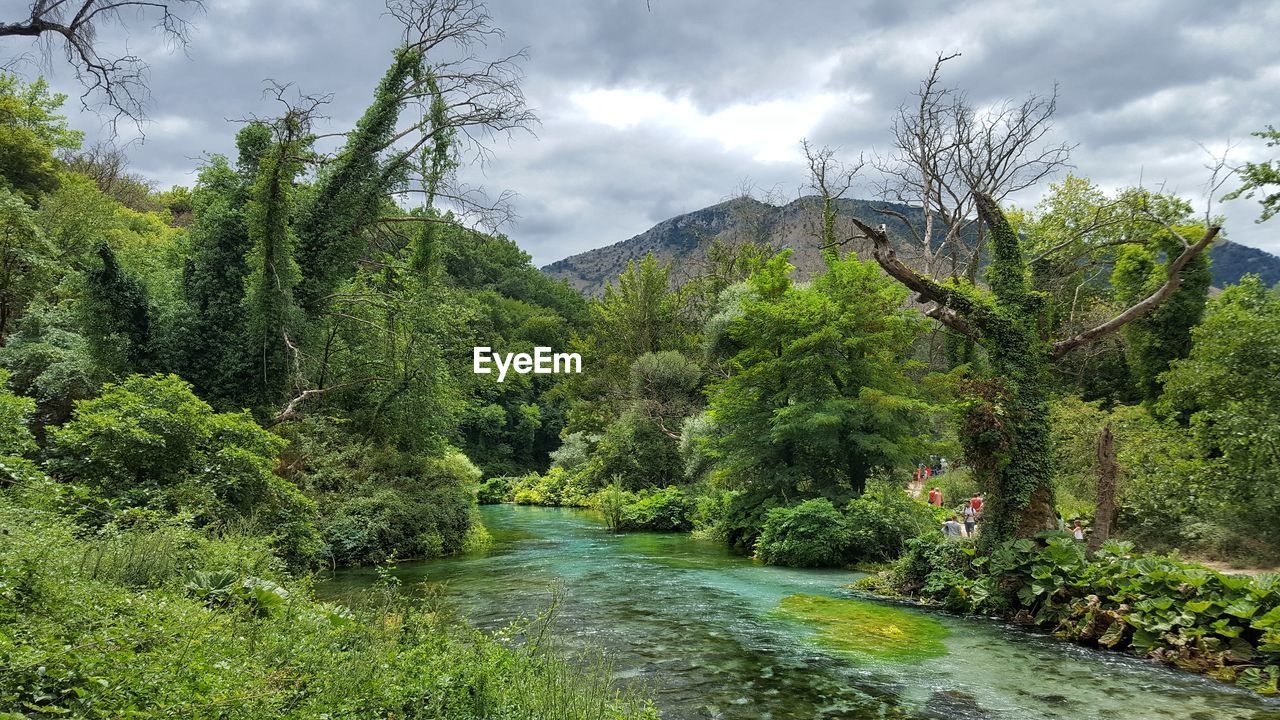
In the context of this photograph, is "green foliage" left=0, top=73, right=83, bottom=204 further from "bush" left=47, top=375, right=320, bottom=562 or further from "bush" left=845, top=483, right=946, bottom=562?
"bush" left=845, top=483, right=946, bottom=562

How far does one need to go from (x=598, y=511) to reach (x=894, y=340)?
66.7 ft

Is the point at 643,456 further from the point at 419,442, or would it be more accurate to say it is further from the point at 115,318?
the point at 115,318

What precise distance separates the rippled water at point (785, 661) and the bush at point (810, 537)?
124 cm

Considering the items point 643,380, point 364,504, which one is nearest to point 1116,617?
point 364,504

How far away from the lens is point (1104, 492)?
34.7 feet

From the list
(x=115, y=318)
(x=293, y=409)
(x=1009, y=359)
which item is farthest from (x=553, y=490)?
(x=1009, y=359)

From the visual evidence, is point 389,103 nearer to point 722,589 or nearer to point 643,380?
point 722,589

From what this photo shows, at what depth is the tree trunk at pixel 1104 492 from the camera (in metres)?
10.2

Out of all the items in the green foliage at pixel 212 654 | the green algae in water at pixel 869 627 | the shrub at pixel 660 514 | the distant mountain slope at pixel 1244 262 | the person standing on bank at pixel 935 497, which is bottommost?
the shrub at pixel 660 514

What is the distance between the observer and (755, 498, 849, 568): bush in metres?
16.1

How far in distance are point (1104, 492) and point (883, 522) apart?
561 cm

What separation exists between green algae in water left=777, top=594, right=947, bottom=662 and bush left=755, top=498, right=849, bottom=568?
3.94 m

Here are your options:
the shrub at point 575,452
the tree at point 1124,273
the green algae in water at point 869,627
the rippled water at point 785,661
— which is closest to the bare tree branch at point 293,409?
the rippled water at point 785,661

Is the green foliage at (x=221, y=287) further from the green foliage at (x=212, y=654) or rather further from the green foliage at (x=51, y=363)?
the green foliage at (x=212, y=654)
